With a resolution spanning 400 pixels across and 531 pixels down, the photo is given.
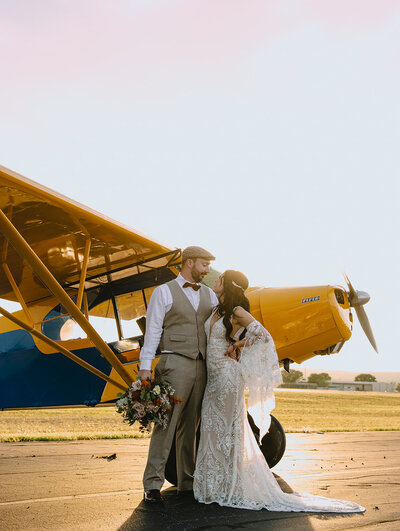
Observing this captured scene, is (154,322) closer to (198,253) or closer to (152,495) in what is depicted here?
(198,253)

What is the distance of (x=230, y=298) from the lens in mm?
4172

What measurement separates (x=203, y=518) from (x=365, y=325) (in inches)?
225

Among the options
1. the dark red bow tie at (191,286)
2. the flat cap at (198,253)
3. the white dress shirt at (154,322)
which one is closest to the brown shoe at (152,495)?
the white dress shirt at (154,322)

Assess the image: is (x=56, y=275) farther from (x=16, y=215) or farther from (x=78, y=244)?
(x=16, y=215)

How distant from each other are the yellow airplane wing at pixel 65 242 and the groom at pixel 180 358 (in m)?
1.95

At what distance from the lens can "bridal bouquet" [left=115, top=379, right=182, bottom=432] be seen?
3777 mm

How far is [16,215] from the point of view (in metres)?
5.86

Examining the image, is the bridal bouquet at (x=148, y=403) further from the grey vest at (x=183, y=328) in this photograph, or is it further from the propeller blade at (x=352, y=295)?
the propeller blade at (x=352, y=295)

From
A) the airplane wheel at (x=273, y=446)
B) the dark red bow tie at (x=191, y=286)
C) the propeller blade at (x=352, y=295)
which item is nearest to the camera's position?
the dark red bow tie at (x=191, y=286)

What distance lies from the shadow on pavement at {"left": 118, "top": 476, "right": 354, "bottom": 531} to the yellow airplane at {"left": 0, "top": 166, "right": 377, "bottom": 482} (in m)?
1.65

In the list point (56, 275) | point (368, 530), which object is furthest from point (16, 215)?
point (368, 530)

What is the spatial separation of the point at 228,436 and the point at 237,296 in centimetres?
104

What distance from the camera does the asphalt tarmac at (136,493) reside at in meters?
3.20

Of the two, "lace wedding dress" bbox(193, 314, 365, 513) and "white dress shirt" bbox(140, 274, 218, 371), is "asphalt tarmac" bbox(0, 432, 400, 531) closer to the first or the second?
"lace wedding dress" bbox(193, 314, 365, 513)
